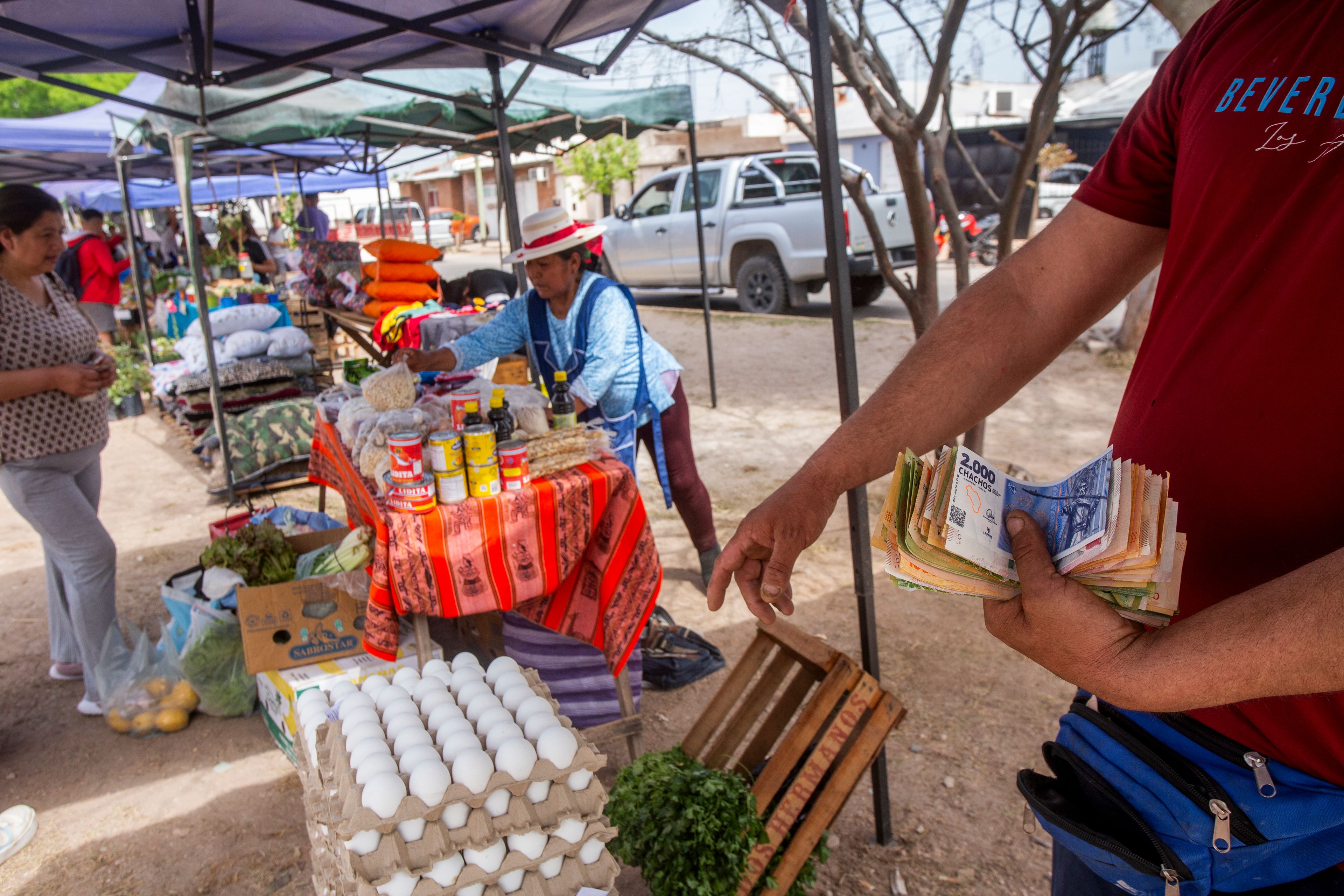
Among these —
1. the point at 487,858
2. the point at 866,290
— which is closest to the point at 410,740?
the point at 487,858

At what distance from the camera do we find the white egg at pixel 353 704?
1.93 m

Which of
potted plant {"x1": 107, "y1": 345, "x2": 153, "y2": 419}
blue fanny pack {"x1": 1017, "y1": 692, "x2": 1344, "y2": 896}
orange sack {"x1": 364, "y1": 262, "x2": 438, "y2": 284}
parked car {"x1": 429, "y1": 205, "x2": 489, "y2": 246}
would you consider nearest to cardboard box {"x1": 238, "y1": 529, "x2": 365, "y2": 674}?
blue fanny pack {"x1": 1017, "y1": 692, "x2": 1344, "y2": 896}

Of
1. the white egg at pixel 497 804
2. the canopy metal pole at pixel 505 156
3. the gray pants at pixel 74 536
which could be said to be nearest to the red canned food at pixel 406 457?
the white egg at pixel 497 804

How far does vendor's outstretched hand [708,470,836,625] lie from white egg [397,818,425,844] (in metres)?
0.82

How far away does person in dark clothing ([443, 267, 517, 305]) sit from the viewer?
27.3ft

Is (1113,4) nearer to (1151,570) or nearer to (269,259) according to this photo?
(1151,570)

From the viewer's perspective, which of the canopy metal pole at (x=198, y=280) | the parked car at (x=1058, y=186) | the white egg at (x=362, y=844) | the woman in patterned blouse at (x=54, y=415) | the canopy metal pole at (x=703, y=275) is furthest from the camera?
the parked car at (x=1058, y=186)

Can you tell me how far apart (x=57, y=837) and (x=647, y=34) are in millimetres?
5299

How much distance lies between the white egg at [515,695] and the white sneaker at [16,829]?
2175 mm

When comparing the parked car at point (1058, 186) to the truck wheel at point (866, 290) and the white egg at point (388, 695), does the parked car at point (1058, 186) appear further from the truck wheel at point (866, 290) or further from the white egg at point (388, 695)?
the white egg at point (388, 695)

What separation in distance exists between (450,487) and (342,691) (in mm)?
888

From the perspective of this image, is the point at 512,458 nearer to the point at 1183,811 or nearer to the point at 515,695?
the point at 515,695

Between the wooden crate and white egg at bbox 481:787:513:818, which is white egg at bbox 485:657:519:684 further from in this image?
the wooden crate

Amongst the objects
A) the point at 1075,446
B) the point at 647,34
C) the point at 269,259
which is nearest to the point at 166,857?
the point at 647,34
